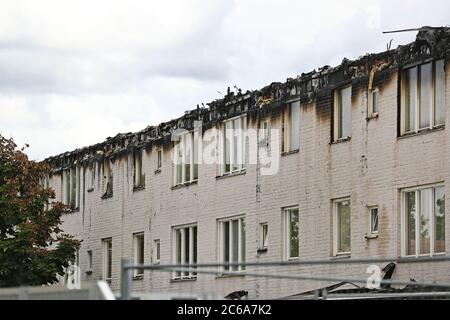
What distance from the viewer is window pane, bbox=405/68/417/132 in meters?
31.7

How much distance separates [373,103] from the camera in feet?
109

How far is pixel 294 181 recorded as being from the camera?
3575cm


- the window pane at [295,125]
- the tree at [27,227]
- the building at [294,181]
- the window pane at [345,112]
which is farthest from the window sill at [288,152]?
the tree at [27,227]

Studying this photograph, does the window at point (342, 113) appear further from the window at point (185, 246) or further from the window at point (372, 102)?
the window at point (185, 246)

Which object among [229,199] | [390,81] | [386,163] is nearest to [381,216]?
[386,163]

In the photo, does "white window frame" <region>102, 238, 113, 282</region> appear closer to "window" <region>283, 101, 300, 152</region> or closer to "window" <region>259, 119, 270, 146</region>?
"window" <region>259, 119, 270, 146</region>

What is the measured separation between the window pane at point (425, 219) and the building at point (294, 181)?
4 centimetres

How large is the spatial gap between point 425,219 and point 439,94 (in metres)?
2.93

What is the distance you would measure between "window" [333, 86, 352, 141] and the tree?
1336cm

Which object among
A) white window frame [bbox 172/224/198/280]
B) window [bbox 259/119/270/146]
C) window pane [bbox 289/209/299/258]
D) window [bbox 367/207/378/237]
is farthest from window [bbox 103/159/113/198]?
window [bbox 367/207/378/237]
